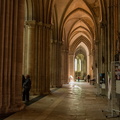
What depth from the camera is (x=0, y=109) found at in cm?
798

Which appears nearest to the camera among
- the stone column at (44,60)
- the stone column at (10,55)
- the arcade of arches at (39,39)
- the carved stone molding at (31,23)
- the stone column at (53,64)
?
the stone column at (10,55)

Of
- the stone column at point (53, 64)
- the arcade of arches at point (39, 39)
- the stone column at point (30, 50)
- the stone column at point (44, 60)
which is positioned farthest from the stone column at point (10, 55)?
the stone column at point (53, 64)

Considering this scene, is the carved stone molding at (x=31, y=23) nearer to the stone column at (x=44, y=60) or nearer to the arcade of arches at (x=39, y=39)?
the arcade of arches at (x=39, y=39)

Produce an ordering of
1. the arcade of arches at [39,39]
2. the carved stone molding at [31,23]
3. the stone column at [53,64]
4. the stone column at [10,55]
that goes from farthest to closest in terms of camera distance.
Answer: the stone column at [53,64] → the carved stone molding at [31,23] → the arcade of arches at [39,39] → the stone column at [10,55]

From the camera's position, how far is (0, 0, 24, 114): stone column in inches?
324

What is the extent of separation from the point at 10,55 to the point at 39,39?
25.6 ft

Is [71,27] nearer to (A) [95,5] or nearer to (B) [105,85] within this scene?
(A) [95,5]

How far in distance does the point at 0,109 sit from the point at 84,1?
2066 centimetres

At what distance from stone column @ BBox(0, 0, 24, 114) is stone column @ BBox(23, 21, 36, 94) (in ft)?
21.1

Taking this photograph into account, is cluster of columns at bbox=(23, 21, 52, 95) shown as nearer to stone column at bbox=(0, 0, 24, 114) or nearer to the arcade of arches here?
the arcade of arches

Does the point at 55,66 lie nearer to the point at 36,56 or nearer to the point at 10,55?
the point at 36,56

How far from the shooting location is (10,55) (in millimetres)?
8586

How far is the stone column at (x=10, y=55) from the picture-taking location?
27.0 feet

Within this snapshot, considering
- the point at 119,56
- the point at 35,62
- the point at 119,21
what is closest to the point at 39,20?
the point at 35,62
